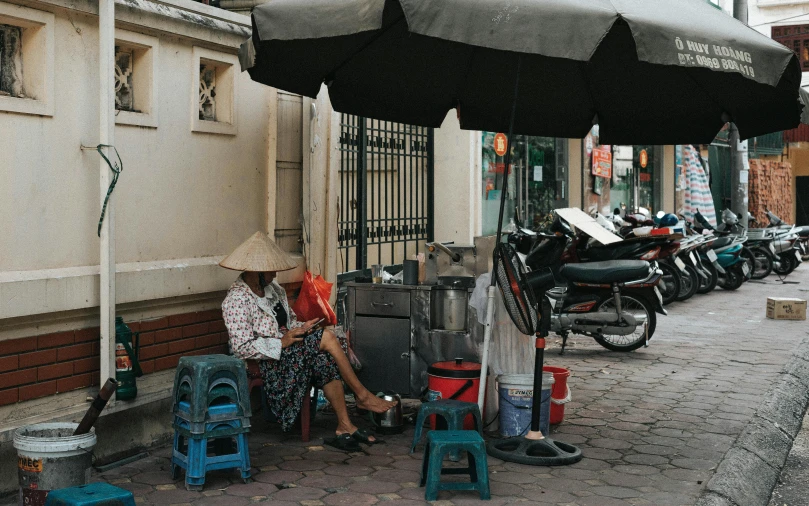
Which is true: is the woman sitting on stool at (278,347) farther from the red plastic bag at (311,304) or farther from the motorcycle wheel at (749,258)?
the motorcycle wheel at (749,258)

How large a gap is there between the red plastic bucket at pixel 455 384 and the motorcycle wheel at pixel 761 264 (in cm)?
1133

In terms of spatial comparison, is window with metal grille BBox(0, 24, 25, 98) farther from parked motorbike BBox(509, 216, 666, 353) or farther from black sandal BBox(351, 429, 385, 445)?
parked motorbike BBox(509, 216, 666, 353)

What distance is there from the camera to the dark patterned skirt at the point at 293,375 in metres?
5.53

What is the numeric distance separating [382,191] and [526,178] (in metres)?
5.23

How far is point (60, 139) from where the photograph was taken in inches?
186

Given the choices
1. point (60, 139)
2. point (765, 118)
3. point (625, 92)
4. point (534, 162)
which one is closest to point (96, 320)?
point (60, 139)

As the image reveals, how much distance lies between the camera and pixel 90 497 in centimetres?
354

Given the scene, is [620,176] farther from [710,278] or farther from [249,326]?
[249,326]

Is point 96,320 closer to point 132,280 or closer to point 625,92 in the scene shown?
point 132,280

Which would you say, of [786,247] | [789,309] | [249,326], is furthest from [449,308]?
[786,247]

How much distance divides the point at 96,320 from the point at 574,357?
5.22 metres

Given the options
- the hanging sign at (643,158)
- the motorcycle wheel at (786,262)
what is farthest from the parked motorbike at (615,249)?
the hanging sign at (643,158)

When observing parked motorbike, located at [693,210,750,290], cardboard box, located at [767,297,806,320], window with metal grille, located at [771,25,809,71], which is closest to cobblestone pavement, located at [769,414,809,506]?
cardboard box, located at [767,297,806,320]

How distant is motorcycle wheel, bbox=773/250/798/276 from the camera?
52.5 ft
